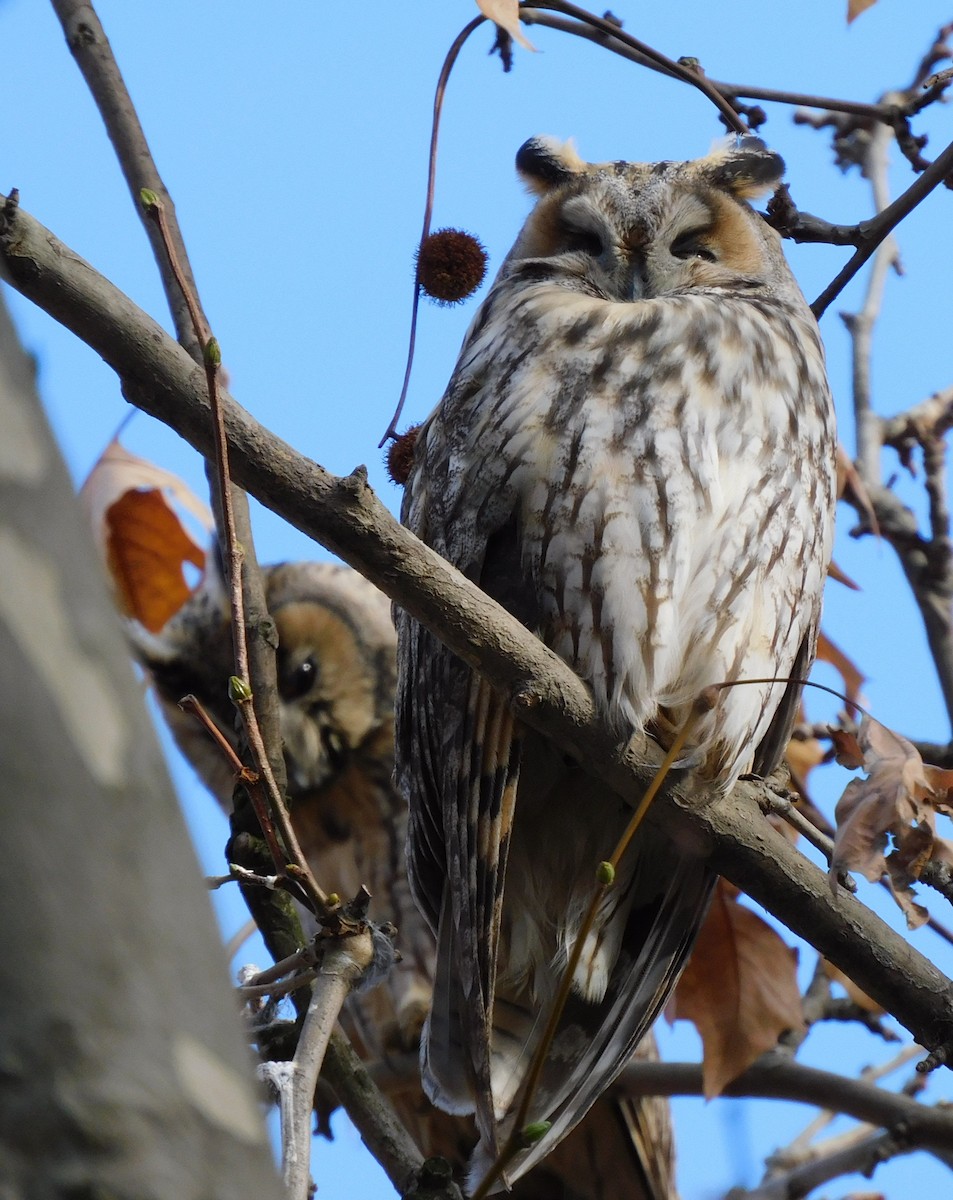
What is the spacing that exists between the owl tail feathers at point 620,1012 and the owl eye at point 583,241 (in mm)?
1235

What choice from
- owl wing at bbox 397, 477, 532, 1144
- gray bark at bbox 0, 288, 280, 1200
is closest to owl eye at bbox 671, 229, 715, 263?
owl wing at bbox 397, 477, 532, 1144

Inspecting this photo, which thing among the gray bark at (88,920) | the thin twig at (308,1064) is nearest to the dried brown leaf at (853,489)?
the thin twig at (308,1064)

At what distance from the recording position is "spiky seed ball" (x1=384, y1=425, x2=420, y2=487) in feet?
9.12

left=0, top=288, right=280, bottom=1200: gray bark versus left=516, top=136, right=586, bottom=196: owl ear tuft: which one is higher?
left=516, top=136, right=586, bottom=196: owl ear tuft

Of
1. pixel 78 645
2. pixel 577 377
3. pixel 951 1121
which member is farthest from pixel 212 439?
pixel 951 1121

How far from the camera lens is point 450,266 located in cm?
275

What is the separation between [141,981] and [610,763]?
5.30 ft

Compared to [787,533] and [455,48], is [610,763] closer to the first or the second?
[787,533]

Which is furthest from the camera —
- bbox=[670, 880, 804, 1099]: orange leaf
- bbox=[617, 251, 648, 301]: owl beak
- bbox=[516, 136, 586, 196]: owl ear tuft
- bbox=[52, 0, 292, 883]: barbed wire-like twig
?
bbox=[516, 136, 586, 196]: owl ear tuft

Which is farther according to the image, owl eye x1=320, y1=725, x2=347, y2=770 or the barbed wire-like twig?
owl eye x1=320, y1=725, x2=347, y2=770

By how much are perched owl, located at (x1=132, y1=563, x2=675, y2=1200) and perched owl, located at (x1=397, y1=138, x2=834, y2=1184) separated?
86cm

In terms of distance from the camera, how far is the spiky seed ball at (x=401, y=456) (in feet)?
9.12

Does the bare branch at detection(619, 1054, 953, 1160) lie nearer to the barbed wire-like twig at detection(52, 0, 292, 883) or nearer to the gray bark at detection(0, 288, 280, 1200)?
the barbed wire-like twig at detection(52, 0, 292, 883)

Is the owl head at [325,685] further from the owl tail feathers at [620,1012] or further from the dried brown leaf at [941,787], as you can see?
the dried brown leaf at [941,787]
